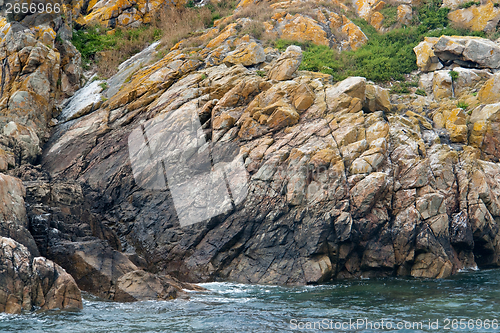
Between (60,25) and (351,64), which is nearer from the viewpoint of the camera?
(351,64)

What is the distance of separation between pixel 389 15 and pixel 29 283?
87.7ft

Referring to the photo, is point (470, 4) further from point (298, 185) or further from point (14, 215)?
point (14, 215)

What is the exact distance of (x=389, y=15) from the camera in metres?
28.2

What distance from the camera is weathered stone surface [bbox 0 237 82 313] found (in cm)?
960

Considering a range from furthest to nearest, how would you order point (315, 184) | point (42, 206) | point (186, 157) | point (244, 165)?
1. point (186, 157)
2. point (244, 165)
3. point (315, 184)
4. point (42, 206)

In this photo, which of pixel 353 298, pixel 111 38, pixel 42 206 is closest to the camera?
pixel 353 298

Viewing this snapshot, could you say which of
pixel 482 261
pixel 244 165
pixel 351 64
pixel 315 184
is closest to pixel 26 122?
pixel 244 165

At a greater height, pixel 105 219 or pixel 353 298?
pixel 105 219

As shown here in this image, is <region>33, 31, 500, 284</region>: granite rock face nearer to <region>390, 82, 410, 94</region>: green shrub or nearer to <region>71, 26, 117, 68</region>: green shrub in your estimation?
<region>390, 82, 410, 94</region>: green shrub

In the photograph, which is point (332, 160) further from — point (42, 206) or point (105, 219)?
point (42, 206)

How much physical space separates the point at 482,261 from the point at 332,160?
6.73 meters

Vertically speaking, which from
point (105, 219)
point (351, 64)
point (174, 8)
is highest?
point (174, 8)

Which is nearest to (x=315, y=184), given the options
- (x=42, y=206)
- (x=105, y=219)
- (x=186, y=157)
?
(x=186, y=157)

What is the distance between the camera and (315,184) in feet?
48.7
